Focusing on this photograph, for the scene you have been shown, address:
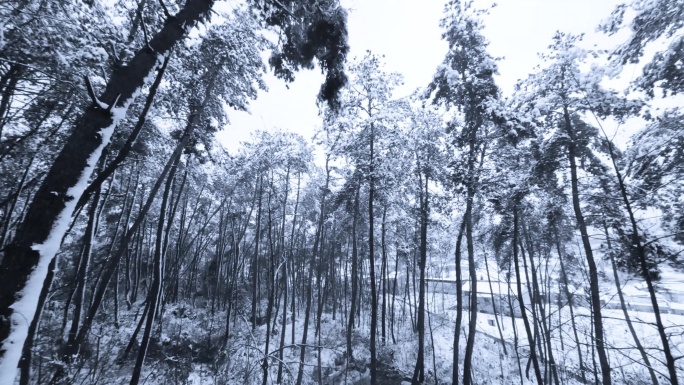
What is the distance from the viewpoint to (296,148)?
16.9 m

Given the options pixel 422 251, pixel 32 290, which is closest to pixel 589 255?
pixel 422 251

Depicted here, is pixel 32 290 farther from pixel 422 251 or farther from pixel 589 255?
pixel 589 255

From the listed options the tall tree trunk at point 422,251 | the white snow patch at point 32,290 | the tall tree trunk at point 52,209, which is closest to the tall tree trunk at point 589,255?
the tall tree trunk at point 422,251

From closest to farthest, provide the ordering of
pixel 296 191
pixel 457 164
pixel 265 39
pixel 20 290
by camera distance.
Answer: pixel 20 290, pixel 265 39, pixel 457 164, pixel 296 191

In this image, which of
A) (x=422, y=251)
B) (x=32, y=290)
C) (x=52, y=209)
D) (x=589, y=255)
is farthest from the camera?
(x=422, y=251)

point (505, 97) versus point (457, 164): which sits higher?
point (505, 97)

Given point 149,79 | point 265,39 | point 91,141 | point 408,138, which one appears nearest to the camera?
point 91,141

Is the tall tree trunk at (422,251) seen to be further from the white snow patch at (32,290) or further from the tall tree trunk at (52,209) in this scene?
the white snow patch at (32,290)

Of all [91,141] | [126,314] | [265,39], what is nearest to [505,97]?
[265,39]

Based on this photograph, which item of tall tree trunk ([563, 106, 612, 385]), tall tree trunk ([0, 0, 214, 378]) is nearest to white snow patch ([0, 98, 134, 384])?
tall tree trunk ([0, 0, 214, 378])

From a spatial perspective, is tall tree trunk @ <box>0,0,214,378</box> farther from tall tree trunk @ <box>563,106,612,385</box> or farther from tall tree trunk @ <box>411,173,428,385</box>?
tall tree trunk @ <box>411,173,428,385</box>

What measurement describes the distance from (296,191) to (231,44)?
1053 centimetres

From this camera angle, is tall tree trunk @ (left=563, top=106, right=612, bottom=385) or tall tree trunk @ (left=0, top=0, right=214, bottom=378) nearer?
tall tree trunk @ (left=0, top=0, right=214, bottom=378)

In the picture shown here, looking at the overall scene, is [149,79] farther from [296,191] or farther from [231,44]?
[296,191]
